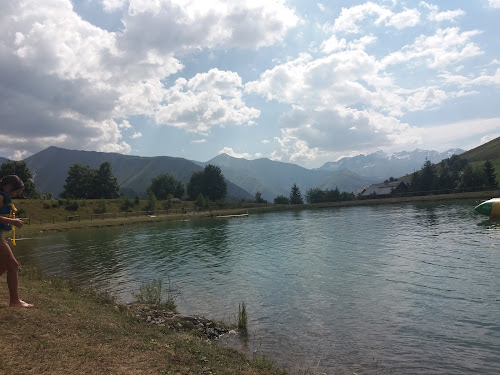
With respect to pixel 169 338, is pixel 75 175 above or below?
above

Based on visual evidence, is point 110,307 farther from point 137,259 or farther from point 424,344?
point 137,259

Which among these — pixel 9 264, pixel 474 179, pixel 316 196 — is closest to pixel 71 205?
pixel 316 196

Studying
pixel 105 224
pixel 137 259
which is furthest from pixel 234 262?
pixel 105 224

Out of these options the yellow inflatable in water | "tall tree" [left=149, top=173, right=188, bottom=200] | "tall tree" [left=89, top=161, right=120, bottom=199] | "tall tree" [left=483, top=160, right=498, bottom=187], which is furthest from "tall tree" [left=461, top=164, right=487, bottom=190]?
"tall tree" [left=89, top=161, right=120, bottom=199]

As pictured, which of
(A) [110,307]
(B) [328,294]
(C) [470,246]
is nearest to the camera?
(A) [110,307]

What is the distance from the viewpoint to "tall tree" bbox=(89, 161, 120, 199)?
17238 centimetres

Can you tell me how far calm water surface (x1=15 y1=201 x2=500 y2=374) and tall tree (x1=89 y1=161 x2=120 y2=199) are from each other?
140 metres

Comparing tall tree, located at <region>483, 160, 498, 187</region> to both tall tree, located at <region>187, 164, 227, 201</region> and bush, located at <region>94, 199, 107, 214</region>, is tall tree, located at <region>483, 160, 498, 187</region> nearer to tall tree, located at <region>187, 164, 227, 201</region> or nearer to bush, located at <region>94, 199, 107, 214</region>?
tall tree, located at <region>187, 164, 227, 201</region>

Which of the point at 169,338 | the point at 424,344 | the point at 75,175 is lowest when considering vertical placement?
the point at 424,344

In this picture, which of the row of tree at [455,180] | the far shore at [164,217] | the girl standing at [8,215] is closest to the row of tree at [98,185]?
the far shore at [164,217]

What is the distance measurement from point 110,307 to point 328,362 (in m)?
11.5

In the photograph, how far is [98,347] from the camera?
32.0 ft

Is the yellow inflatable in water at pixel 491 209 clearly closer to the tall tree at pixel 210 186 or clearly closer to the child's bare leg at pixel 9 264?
the child's bare leg at pixel 9 264

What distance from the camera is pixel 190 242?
168ft
